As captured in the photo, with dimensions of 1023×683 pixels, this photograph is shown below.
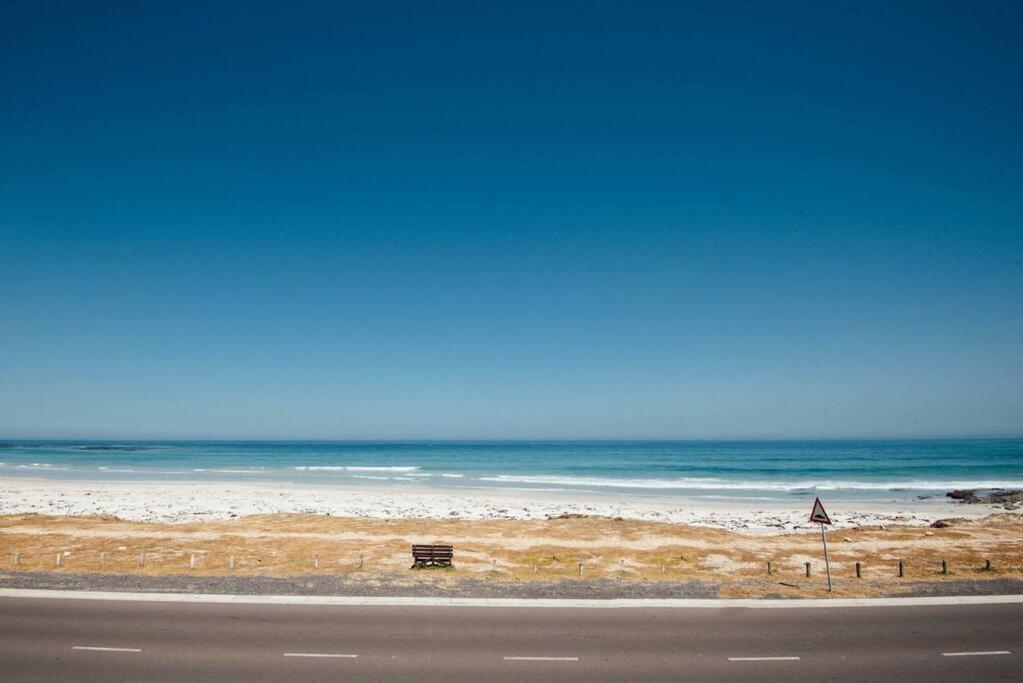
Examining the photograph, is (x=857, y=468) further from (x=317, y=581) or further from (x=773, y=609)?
(x=317, y=581)

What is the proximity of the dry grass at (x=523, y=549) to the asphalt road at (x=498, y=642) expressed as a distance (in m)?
3.79

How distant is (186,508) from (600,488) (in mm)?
39614

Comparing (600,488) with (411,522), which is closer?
(411,522)

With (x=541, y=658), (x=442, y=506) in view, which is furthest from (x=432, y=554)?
(x=442, y=506)

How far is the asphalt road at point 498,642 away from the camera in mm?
10570

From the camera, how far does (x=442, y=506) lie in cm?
4494

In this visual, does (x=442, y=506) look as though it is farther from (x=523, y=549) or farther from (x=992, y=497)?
(x=992, y=497)

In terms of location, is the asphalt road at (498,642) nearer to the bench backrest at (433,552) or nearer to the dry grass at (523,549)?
the dry grass at (523,549)

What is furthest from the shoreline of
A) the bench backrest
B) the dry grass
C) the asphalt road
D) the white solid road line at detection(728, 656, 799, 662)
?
the white solid road line at detection(728, 656, 799, 662)

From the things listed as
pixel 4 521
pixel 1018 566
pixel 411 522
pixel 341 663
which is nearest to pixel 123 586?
pixel 341 663

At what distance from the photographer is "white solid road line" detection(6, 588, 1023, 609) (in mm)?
15500

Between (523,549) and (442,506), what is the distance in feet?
69.7

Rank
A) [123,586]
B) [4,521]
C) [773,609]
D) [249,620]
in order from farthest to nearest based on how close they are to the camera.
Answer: [4,521]
[123,586]
[773,609]
[249,620]

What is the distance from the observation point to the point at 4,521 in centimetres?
3072
